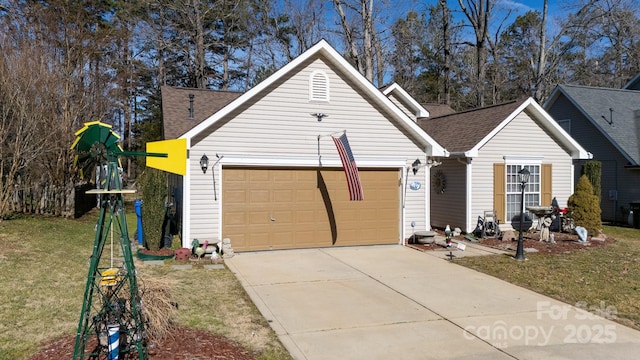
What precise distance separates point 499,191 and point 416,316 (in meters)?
9.71

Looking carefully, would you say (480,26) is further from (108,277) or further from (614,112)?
(108,277)

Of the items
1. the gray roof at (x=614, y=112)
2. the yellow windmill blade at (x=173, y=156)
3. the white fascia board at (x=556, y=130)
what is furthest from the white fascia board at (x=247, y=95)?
the gray roof at (x=614, y=112)

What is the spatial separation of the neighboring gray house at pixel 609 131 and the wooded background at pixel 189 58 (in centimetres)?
800

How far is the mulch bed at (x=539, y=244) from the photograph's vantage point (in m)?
12.0

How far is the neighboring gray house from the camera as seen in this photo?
18797 millimetres

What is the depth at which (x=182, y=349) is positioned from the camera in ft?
16.6

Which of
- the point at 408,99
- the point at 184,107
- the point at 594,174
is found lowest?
the point at 594,174

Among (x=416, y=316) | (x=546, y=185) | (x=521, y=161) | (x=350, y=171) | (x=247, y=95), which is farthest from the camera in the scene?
(x=546, y=185)

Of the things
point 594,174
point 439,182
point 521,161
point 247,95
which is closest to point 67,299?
point 247,95

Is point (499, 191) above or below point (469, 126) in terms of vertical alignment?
below

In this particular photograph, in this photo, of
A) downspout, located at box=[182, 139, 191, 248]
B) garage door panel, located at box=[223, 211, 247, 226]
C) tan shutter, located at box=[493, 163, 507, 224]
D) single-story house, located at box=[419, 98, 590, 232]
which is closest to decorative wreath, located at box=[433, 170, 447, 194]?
single-story house, located at box=[419, 98, 590, 232]

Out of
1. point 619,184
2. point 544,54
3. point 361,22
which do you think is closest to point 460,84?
point 544,54

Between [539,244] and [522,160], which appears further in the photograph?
[522,160]

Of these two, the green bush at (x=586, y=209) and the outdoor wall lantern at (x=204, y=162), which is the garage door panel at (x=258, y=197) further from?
the green bush at (x=586, y=209)
